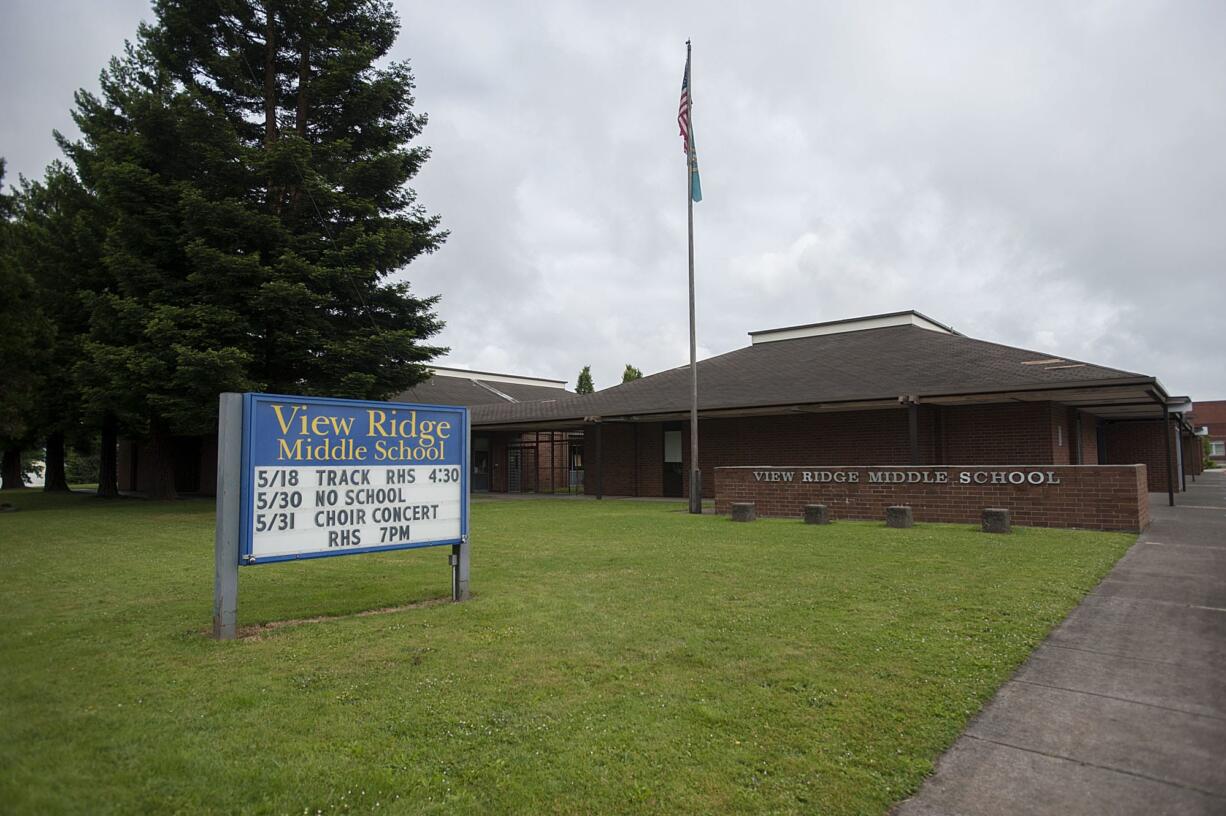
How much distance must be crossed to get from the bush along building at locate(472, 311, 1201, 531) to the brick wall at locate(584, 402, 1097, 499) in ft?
0.12

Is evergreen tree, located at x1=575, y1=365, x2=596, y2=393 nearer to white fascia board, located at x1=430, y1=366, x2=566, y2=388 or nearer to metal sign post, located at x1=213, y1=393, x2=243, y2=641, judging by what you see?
white fascia board, located at x1=430, y1=366, x2=566, y2=388

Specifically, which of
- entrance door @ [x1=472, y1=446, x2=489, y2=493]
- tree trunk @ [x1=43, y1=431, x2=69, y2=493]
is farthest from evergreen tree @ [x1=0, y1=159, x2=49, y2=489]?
entrance door @ [x1=472, y1=446, x2=489, y2=493]

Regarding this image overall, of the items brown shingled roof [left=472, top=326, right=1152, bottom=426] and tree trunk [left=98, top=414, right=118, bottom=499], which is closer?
brown shingled roof [left=472, top=326, right=1152, bottom=426]

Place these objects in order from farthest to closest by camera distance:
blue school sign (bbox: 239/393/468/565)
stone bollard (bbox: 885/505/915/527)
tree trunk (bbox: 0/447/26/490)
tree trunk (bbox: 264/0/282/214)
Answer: tree trunk (bbox: 0/447/26/490) < tree trunk (bbox: 264/0/282/214) < stone bollard (bbox: 885/505/915/527) < blue school sign (bbox: 239/393/468/565)

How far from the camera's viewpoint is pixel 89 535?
14055 mm

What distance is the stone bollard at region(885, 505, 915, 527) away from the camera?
1387cm

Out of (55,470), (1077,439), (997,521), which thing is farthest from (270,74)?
(1077,439)

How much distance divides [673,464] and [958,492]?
12183mm

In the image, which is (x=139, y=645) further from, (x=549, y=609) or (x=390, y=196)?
(x=390, y=196)

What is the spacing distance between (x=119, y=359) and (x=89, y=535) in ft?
18.4

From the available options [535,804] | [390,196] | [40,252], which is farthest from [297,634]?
[40,252]

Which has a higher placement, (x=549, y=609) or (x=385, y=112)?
(x=385, y=112)

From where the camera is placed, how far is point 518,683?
4.77 metres

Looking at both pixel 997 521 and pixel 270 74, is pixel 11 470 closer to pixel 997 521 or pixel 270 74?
pixel 270 74
